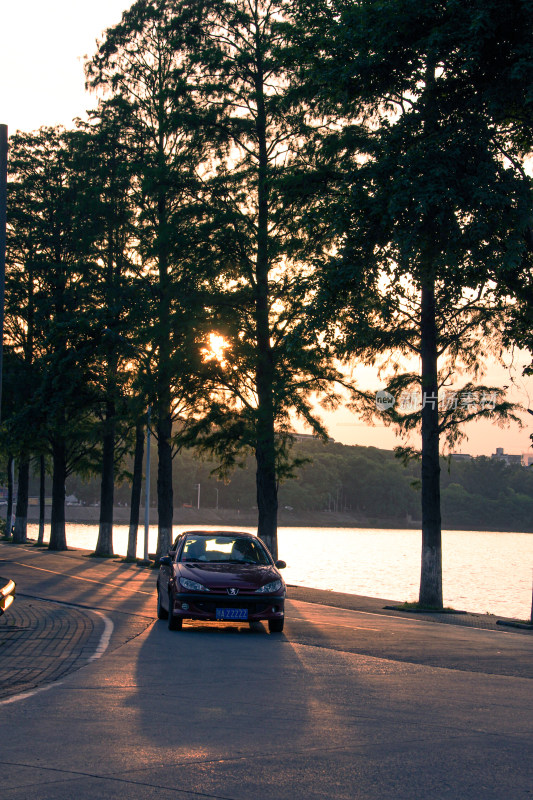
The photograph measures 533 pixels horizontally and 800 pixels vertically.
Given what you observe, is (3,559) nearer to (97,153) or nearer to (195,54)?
(97,153)

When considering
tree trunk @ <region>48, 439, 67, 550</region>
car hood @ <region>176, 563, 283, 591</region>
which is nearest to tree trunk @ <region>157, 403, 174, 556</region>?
tree trunk @ <region>48, 439, 67, 550</region>

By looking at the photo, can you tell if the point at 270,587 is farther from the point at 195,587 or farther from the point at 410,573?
the point at 410,573

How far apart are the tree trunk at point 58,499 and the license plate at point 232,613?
31.8 metres

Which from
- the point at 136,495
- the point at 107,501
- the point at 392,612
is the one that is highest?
the point at 136,495

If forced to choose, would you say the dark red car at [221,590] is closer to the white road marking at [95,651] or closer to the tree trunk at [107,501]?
the white road marking at [95,651]

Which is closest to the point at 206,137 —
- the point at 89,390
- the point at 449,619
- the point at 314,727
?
the point at 89,390

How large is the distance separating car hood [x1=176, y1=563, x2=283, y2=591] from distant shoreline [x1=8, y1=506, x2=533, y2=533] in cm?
10904

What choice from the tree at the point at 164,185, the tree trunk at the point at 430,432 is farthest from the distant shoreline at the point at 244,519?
the tree trunk at the point at 430,432

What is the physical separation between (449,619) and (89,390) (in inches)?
902

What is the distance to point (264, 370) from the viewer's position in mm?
27578

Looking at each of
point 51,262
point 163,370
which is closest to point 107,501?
point 51,262

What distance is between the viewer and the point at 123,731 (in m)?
7.10

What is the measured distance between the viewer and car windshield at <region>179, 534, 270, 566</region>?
15852mm

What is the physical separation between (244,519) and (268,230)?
117079 millimetres
